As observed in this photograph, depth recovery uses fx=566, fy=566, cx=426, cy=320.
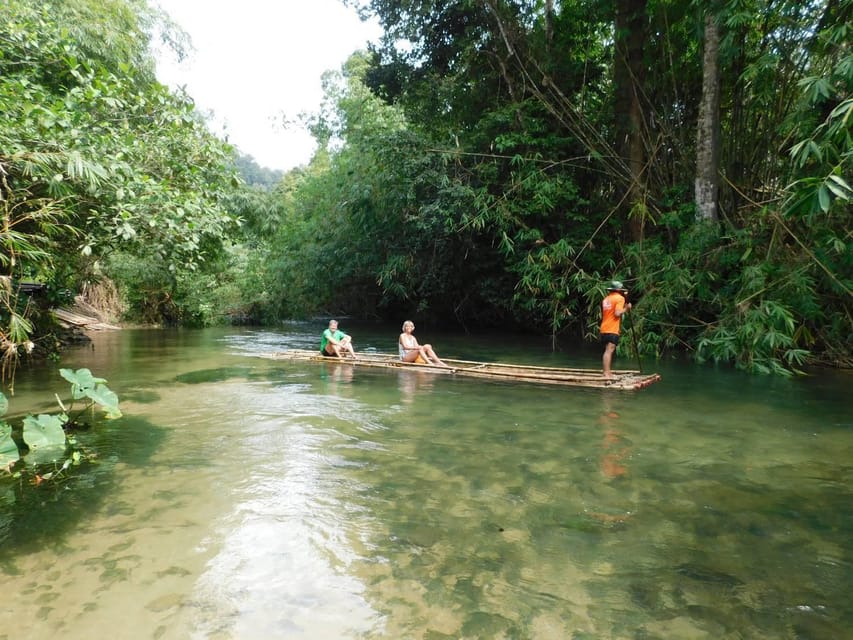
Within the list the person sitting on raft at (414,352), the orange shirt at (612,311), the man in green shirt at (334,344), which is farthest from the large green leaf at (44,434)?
the orange shirt at (612,311)

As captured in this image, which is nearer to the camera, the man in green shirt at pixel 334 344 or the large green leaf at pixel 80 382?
the large green leaf at pixel 80 382

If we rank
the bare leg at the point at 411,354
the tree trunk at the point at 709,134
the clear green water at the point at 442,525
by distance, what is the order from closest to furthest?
the clear green water at the point at 442,525 < the bare leg at the point at 411,354 < the tree trunk at the point at 709,134

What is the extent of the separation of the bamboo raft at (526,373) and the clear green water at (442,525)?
0.89 meters

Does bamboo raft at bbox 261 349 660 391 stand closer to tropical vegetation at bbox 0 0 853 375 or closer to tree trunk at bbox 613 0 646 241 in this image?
tropical vegetation at bbox 0 0 853 375

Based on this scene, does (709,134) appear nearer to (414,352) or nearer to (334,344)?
(414,352)

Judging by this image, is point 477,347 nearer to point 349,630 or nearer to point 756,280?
point 756,280

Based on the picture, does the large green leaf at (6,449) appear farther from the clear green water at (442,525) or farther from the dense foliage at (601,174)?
the dense foliage at (601,174)

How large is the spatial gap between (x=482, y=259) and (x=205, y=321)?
11586mm

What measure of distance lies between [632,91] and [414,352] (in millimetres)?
7543

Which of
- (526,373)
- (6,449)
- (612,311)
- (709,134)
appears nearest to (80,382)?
(6,449)

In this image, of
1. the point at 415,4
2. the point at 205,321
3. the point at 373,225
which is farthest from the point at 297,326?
the point at 415,4

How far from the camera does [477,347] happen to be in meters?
14.0

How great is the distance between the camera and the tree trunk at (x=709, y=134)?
10008mm

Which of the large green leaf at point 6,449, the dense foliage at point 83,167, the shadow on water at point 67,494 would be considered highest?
the dense foliage at point 83,167
